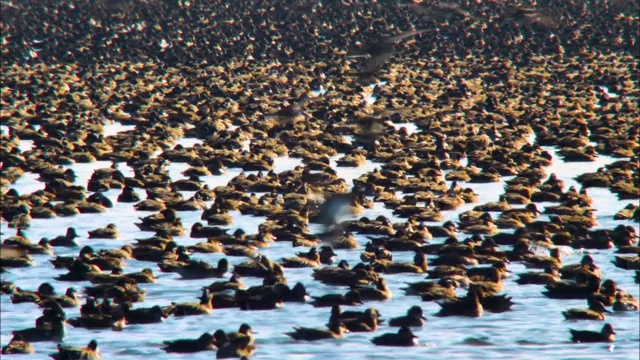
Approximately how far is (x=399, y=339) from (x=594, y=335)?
3342 millimetres

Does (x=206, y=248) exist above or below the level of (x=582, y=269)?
above

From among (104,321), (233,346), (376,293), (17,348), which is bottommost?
(233,346)

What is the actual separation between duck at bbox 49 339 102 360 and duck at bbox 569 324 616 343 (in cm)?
800

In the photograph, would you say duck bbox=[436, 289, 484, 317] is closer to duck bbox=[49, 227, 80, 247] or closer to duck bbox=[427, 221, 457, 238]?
duck bbox=[427, 221, 457, 238]

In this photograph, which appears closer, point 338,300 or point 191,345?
point 191,345

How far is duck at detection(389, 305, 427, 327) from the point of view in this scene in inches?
875

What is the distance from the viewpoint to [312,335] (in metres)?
21.6

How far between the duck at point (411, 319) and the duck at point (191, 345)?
3.44 meters

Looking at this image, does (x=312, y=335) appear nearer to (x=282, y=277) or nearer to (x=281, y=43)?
(x=282, y=277)

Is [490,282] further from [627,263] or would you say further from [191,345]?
[191,345]

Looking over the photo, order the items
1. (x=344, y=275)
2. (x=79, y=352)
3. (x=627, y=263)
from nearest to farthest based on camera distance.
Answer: (x=79, y=352), (x=344, y=275), (x=627, y=263)

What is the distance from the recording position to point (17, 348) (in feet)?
68.3

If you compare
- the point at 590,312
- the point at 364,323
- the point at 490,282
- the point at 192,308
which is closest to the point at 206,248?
the point at 192,308

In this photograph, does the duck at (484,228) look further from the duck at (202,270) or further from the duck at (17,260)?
the duck at (17,260)
